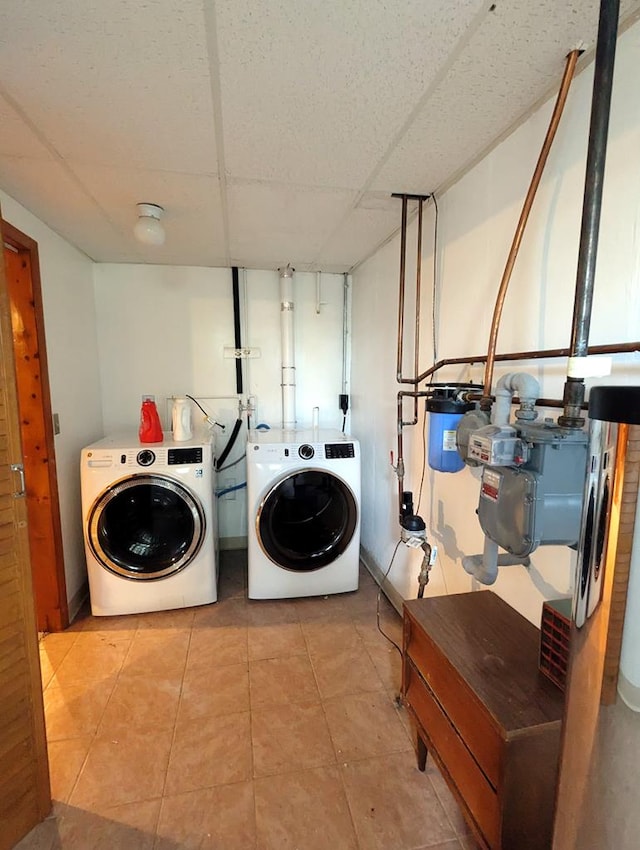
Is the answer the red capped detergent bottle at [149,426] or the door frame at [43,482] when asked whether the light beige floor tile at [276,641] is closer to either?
A: the door frame at [43,482]

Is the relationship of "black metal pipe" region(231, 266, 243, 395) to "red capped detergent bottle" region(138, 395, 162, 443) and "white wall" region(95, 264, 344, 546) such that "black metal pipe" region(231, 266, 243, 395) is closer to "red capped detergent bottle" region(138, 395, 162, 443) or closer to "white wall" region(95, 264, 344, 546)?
"white wall" region(95, 264, 344, 546)

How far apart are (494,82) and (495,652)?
1.61 meters

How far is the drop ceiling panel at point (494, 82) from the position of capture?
0.88 meters

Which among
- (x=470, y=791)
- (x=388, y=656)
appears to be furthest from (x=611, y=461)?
(x=388, y=656)

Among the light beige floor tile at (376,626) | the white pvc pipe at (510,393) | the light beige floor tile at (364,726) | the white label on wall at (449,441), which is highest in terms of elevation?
the white pvc pipe at (510,393)

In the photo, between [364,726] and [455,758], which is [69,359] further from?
[455,758]

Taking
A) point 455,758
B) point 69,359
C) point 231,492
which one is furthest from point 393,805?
point 69,359

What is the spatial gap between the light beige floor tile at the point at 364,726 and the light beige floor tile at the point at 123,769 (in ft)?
2.14

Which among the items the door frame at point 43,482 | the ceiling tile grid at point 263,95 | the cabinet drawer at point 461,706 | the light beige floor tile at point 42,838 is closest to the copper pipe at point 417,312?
the ceiling tile grid at point 263,95

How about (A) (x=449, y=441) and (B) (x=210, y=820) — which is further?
(A) (x=449, y=441)

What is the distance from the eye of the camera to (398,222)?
209 cm

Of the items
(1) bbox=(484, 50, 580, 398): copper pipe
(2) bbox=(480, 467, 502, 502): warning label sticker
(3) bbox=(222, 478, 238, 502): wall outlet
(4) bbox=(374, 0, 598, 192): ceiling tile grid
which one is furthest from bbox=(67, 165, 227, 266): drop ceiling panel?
(3) bbox=(222, 478, 238, 502): wall outlet

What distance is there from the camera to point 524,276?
1.26m

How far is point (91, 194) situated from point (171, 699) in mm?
2288
